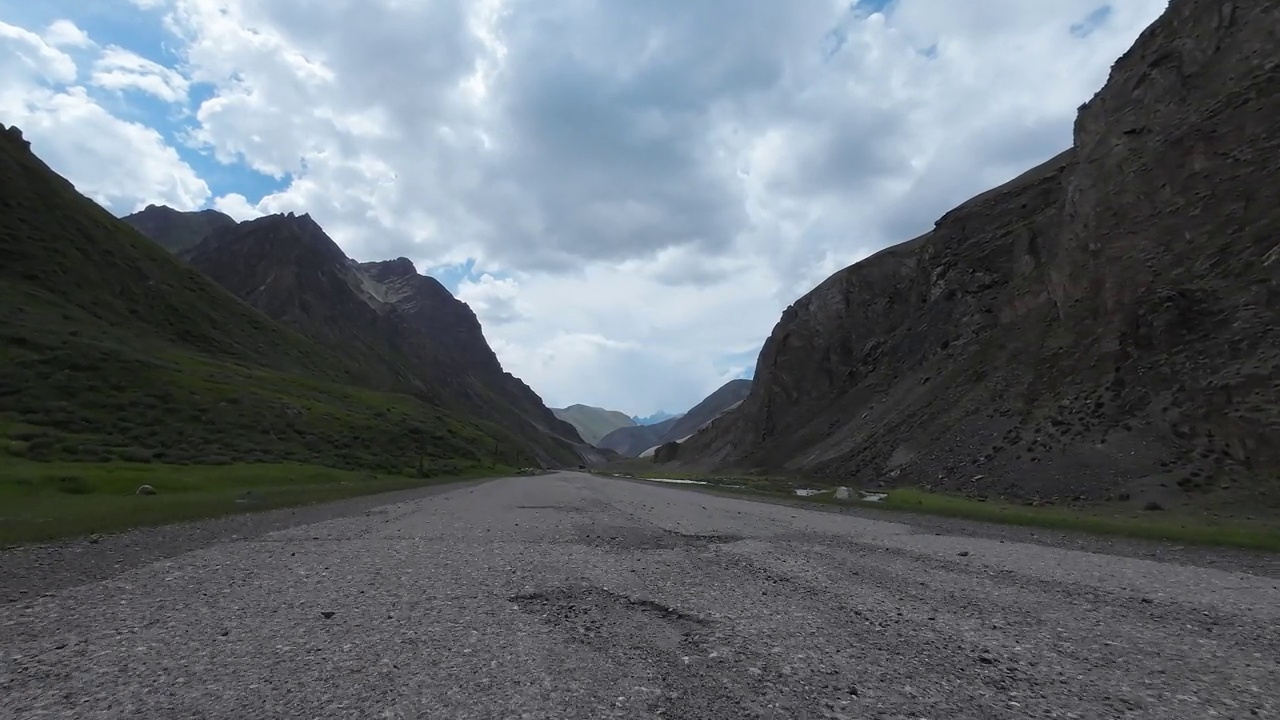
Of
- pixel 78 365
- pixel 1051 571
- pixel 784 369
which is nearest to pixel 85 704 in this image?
pixel 1051 571

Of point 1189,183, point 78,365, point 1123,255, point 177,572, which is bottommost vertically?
point 177,572

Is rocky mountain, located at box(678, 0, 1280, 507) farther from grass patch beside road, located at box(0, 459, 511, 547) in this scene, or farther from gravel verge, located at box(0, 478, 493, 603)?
grass patch beside road, located at box(0, 459, 511, 547)

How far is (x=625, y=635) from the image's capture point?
684cm

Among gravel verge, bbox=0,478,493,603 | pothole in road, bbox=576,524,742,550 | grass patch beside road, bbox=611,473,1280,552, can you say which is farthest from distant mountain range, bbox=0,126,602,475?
grass patch beside road, bbox=611,473,1280,552

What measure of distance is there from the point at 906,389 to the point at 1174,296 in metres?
36.4

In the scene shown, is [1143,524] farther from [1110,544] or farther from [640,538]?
[640,538]

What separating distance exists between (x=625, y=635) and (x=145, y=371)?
65.5 meters

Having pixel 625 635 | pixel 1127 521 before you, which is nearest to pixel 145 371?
pixel 625 635

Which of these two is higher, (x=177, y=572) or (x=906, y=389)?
(x=906, y=389)

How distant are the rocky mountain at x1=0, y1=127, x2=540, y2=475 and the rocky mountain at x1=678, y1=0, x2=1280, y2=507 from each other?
52.2 meters

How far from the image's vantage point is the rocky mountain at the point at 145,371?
43719 mm

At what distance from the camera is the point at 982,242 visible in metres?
76.6

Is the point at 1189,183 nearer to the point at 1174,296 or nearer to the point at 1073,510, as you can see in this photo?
the point at 1174,296

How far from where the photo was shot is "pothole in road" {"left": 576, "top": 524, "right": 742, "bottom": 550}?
1416 centimetres
